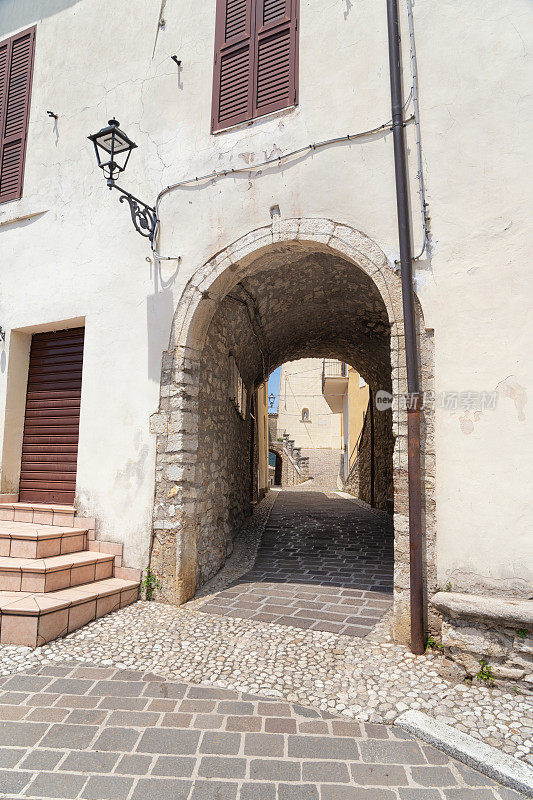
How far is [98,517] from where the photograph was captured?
5.09 m

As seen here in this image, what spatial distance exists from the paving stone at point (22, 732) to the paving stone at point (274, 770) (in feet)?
3.82

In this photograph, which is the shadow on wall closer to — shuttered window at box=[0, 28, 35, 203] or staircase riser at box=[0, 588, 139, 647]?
shuttered window at box=[0, 28, 35, 203]

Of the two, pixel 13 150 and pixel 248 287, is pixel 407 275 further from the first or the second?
pixel 13 150

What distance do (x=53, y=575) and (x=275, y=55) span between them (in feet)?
18.3

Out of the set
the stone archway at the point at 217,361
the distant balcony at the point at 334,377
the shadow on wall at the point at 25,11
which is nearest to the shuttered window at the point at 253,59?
the stone archway at the point at 217,361

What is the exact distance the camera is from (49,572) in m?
4.17

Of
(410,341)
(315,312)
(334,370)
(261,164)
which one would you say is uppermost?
(334,370)

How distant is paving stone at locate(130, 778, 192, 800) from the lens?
2.12 m

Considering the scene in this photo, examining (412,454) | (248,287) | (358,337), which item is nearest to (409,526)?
(412,454)

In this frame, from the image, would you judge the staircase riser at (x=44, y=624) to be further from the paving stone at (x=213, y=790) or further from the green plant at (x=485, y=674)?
the green plant at (x=485, y=674)

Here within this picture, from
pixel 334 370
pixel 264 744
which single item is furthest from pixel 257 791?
pixel 334 370

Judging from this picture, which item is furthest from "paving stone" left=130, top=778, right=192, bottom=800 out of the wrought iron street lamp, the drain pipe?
the wrought iron street lamp

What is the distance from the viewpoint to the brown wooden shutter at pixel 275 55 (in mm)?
4820

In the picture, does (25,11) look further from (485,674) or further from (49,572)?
(485,674)
